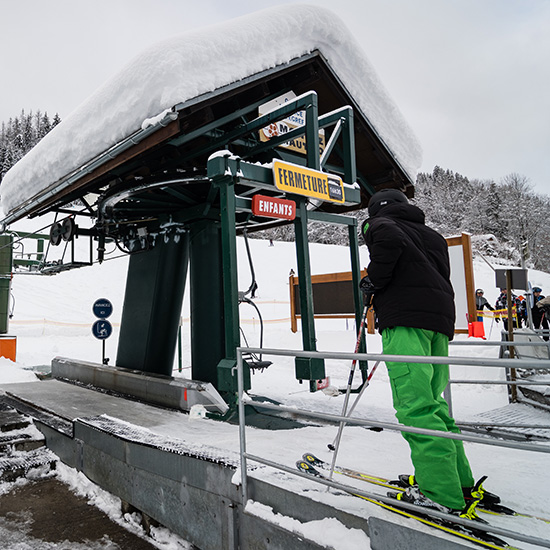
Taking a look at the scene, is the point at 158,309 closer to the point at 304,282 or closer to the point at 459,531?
the point at 304,282

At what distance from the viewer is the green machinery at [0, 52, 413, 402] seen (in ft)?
17.1

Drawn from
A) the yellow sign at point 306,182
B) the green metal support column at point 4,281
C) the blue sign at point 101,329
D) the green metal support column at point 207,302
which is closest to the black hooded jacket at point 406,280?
the yellow sign at point 306,182

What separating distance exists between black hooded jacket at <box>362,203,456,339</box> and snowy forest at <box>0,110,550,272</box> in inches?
1880

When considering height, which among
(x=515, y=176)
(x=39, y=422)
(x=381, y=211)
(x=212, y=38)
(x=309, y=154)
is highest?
(x=515, y=176)

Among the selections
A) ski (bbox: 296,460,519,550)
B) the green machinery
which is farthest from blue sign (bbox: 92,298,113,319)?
ski (bbox: 296,460,519,550)

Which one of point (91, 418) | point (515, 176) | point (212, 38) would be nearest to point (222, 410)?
point (91, 418)

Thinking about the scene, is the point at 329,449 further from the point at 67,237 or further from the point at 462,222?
the point at 462,222

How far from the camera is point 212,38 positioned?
501cm

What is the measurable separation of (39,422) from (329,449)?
396cm

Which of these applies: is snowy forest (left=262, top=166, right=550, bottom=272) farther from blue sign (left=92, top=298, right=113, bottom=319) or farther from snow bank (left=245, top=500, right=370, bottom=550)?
snow bank (left=245, top=500, right=370, bottom=550)

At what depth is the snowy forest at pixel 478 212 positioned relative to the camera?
53.9 metres

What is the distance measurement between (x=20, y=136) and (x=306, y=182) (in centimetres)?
8469

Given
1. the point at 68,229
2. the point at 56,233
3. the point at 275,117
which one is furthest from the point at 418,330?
the point at 56,233

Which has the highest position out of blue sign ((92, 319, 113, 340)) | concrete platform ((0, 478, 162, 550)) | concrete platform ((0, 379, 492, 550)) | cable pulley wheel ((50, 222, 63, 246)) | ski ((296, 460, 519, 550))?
cable pulley wheel ((50, 222, 63, 246))
